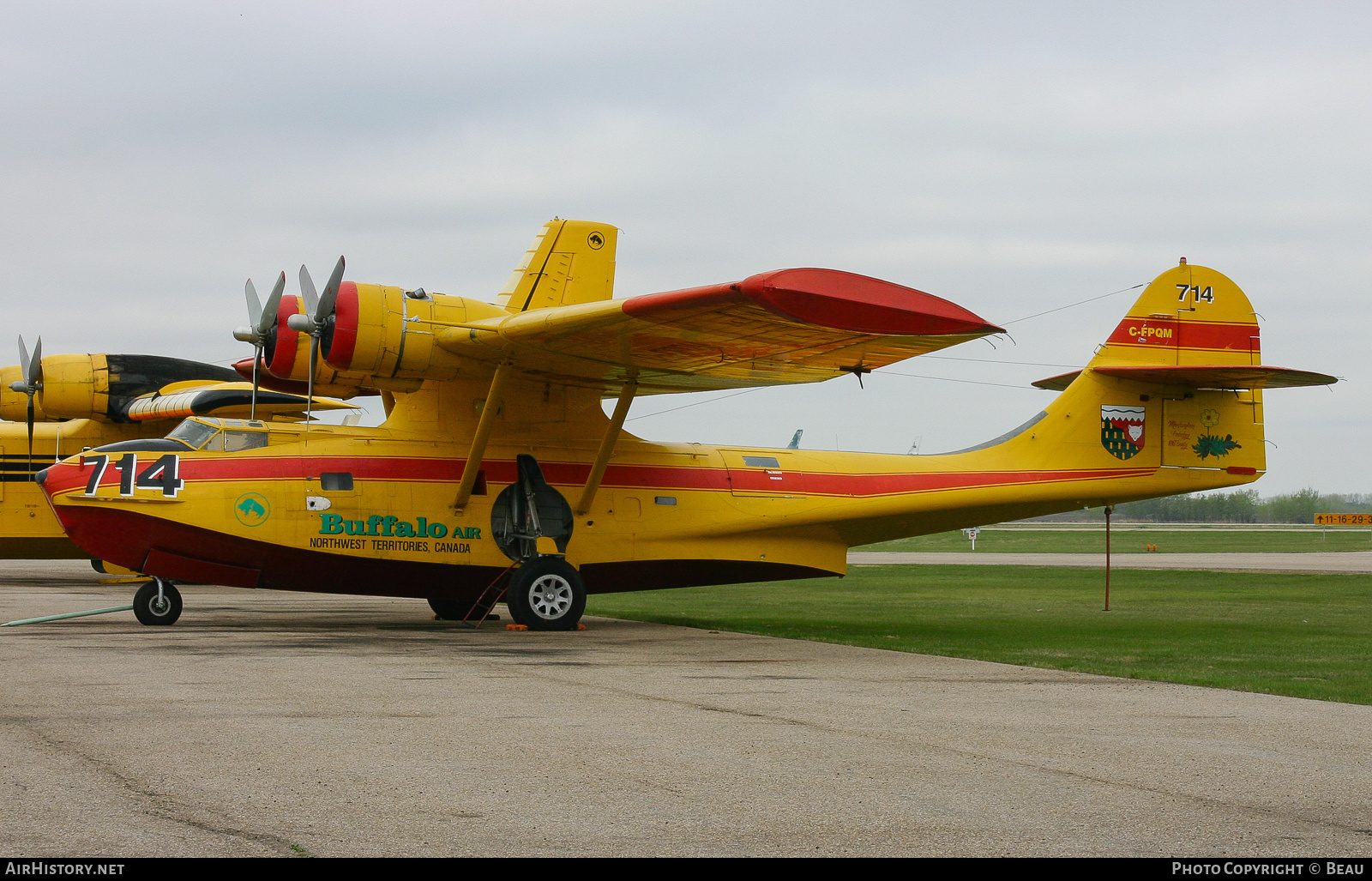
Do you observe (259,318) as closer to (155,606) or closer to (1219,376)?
(155,606)

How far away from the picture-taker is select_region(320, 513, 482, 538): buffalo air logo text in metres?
16.1

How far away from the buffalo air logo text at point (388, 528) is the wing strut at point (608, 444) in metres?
1.62

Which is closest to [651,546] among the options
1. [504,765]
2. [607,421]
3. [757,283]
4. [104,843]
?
[607,421]

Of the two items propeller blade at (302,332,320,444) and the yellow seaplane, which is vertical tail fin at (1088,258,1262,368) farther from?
propeller blade at (302,332,320,444)

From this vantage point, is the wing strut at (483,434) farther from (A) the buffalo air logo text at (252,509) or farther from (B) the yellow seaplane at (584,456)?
(A) the buffalo air logo text at (252,509)

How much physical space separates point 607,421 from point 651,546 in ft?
6.68

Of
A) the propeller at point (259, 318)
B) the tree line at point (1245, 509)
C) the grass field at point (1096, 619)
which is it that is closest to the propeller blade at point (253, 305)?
the propeller at point (259, 318)

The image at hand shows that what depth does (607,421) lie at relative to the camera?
18.3m

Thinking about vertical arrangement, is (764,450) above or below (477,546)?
above

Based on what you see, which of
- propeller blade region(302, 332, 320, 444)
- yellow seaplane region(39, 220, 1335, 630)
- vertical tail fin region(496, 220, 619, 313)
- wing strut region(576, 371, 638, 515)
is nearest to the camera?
yellow seaplane region(39, 220, 1335, 630)

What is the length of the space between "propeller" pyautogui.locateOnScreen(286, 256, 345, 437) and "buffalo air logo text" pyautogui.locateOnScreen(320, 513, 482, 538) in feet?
5.13

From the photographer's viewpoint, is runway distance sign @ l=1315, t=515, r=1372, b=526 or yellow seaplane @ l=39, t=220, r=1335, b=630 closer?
yellow seaplane @ l=39, t=220, r=1335, b=630

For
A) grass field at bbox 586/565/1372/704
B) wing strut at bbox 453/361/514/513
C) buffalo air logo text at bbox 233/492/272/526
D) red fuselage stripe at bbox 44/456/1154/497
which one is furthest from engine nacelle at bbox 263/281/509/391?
grass field at bbox 586/565/1372/704
